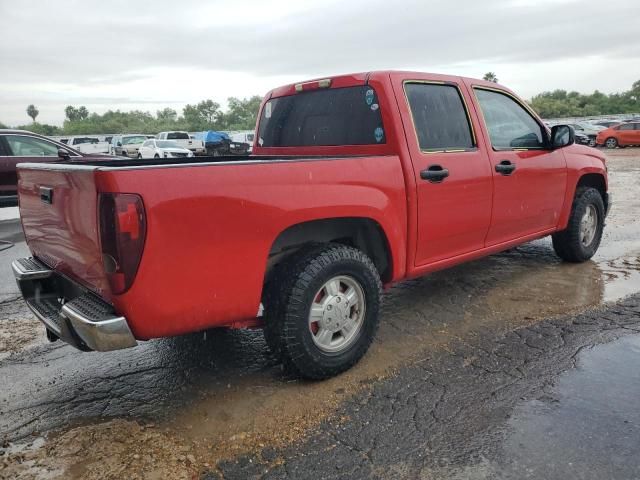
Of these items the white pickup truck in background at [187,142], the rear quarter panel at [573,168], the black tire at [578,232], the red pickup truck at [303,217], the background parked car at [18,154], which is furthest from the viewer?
the white pickup truck in background at [187,142]

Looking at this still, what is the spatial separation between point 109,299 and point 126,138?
1299 inches

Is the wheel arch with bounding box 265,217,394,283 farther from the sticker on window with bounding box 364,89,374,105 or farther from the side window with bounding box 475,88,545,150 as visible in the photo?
the side window with bounding box 475,88,545,150

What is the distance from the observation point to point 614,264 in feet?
18.8

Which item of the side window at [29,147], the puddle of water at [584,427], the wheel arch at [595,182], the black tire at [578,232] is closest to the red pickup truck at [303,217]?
the black tire at [578,232]

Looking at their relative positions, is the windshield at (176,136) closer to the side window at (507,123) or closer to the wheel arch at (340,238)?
the side window at (507,123)

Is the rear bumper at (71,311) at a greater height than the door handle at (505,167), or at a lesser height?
lesser

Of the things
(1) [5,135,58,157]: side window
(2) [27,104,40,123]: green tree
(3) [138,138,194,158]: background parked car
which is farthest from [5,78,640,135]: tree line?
(1) [5,135,58,157]: side window

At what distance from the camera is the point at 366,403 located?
9.70 ft

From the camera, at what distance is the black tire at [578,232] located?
5.44m

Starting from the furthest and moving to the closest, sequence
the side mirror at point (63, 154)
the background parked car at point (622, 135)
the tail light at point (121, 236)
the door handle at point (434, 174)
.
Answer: the background parked car at point (622, 135)
the side mirror at point (63, 154)
the door handle at point (434, 174)
the tail light at point (121, 236)

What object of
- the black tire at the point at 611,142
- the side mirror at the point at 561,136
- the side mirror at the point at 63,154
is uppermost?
the side mirror at the point at 561,136

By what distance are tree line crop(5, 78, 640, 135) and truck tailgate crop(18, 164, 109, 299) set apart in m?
66.9

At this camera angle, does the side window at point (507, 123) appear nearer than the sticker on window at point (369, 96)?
No

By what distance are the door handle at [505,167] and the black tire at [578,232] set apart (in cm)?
153
